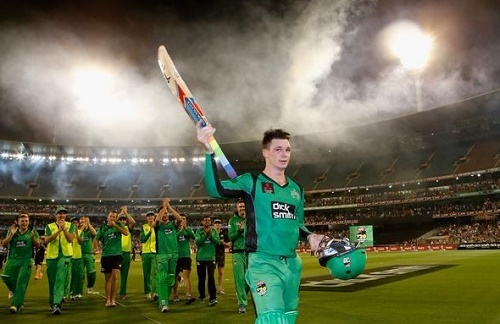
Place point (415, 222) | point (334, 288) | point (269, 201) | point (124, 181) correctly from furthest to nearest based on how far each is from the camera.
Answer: point (124, 181), point (415, 222), point (334, 288), point (269, 201)

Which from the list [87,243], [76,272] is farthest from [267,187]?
[87,243]

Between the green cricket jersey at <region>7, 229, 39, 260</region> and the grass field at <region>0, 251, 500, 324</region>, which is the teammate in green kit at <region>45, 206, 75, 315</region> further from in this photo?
the grass field at <region>0, 251, 500, 324</region>

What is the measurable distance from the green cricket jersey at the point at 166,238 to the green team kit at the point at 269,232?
743 cm

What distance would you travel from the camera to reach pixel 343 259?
4.35m

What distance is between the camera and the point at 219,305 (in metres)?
11.8

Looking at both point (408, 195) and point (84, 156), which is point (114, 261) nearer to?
point (408, 195)

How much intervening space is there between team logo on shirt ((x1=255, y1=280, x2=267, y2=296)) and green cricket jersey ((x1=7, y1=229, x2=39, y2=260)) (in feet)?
31.5

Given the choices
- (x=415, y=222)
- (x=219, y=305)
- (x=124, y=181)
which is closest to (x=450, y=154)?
(x=415, y=222)

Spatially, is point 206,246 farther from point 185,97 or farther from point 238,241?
point 185,97

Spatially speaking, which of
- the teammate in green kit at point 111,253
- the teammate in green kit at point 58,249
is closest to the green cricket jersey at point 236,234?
the teammate in green kit at point 111,253

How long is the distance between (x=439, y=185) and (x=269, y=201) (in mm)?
62266

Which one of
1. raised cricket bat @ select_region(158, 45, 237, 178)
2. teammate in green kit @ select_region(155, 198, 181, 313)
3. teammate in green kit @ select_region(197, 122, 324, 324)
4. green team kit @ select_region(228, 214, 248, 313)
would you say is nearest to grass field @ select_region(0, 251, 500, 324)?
teammate in green kit @ select_region(155, 198, 181, 313)

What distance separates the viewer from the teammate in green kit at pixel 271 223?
4.34 metres

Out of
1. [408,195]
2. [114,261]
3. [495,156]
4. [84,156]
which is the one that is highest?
[84,156]
